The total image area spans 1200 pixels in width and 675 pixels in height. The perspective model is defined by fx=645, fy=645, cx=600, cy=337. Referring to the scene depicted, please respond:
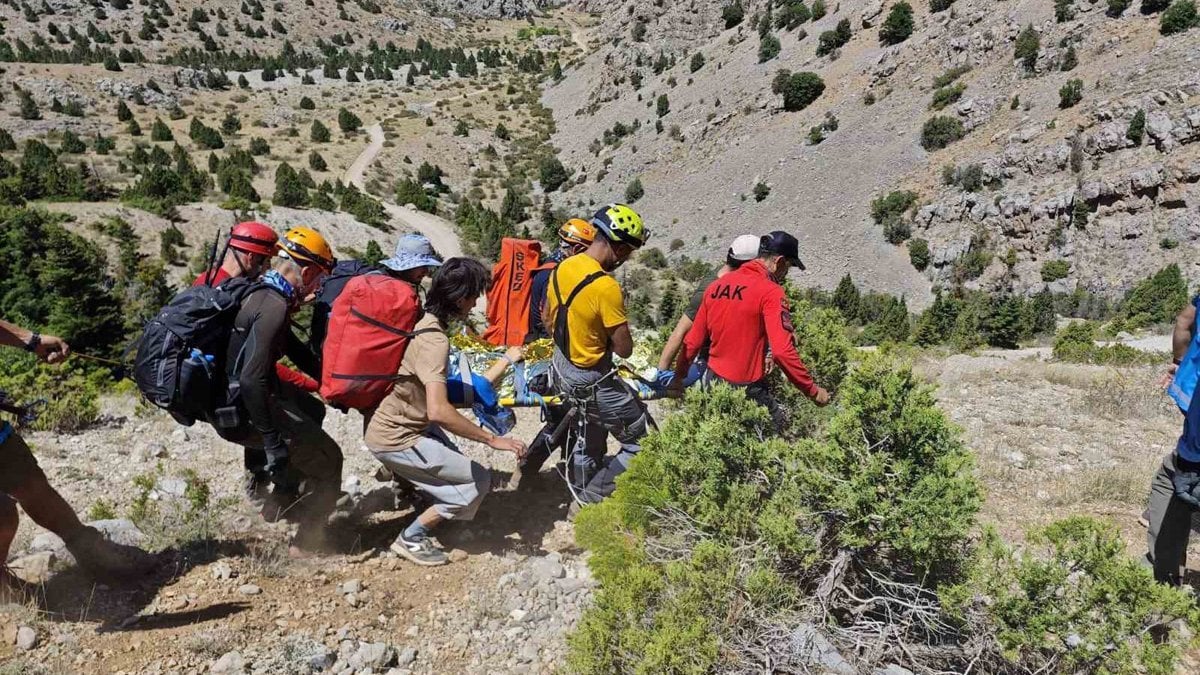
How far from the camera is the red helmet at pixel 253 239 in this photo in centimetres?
366

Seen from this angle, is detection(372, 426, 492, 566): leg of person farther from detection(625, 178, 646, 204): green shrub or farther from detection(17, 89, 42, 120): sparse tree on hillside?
detection(17, 89, 42, 120): sparse tree on hillside

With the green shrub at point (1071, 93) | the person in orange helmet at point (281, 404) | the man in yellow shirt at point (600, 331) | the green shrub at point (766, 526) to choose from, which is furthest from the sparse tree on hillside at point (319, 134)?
the green shrub at point (766, 526)

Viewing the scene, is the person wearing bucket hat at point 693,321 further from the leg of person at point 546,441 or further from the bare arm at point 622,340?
the leg of person at point 546,441

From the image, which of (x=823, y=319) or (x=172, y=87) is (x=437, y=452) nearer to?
(x=823, y=319)

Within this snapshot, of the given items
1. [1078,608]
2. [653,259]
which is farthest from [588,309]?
[653,259]


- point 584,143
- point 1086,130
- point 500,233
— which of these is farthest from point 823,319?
point 584,143

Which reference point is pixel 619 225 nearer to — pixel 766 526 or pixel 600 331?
pixel 600 331

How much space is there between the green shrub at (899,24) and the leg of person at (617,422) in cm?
4203

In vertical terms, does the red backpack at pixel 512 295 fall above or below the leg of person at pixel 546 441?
above

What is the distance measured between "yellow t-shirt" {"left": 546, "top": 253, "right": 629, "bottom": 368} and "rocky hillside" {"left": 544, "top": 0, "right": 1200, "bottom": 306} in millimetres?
26578

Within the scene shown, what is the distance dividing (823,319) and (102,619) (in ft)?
18.1

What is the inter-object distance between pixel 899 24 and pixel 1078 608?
143ft

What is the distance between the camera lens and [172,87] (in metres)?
48.6

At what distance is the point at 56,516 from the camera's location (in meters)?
3.16
